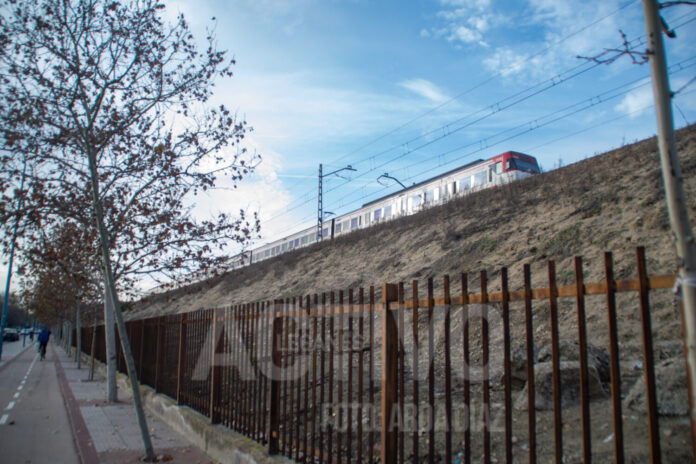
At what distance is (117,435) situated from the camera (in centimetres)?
873

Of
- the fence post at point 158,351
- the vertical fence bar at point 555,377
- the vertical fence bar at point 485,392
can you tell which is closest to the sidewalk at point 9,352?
the fence post at point 158,351

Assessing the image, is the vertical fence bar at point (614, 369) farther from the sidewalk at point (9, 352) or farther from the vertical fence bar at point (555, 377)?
the sidewalk at point (9, 352)

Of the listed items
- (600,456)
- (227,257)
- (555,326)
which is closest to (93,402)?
(227,257)

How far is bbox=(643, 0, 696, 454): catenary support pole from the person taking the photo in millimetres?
1983

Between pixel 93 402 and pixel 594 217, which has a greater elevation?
pixel 594 217

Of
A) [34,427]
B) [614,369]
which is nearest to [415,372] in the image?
[614,369]

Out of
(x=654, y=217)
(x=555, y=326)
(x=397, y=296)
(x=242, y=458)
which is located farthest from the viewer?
(x=654, y=217)

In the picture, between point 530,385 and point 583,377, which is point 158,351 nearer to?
point 530,385

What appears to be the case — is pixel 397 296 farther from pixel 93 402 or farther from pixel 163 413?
pixel 93 402

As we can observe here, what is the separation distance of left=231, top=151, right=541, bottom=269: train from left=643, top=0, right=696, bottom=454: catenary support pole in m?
15.7

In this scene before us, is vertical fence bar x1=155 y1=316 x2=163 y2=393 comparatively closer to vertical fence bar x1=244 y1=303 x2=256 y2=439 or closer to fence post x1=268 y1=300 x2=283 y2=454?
vertical fence bar x1=244 y1=303 x2=256 y2=439

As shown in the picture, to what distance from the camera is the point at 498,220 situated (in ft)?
55.9

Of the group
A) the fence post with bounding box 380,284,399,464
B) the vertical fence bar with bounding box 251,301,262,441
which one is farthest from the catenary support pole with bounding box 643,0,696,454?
the vertical fence bar with bounding box 251,301,262,441

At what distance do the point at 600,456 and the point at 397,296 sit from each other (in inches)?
83.2
